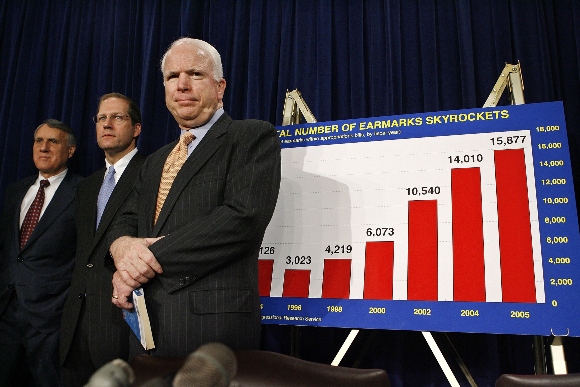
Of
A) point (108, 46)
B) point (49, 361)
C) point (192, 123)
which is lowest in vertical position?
point (49, 361)

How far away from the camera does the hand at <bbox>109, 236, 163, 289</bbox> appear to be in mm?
1218

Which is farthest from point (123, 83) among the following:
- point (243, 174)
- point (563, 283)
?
point (563, 283)

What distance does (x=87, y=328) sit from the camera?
187 cm

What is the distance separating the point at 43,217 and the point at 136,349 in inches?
47.5

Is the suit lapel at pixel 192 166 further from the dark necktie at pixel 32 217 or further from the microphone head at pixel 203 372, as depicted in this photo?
the dark necktie at pixel 32 217

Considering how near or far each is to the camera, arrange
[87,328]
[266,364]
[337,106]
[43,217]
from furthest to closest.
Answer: [337,106] < [43,217] < [87,328] < [266,364]

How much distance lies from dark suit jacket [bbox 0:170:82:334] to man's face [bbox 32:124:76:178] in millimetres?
172

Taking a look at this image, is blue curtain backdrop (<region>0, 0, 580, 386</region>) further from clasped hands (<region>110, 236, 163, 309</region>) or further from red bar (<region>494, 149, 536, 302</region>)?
clasped hands (<region>110, 236, 163, 309</region>)

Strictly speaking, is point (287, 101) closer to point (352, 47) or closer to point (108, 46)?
point (352, 47)

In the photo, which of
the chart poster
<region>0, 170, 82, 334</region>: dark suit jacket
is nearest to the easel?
the chart poster

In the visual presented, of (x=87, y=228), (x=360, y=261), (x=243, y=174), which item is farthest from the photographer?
(x=87, y=228)

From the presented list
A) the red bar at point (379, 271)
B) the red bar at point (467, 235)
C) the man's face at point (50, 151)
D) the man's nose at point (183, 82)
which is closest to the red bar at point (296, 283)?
the red bar at point (379, 271)

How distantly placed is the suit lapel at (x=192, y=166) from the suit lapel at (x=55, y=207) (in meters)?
1.08

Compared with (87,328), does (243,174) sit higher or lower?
higher
